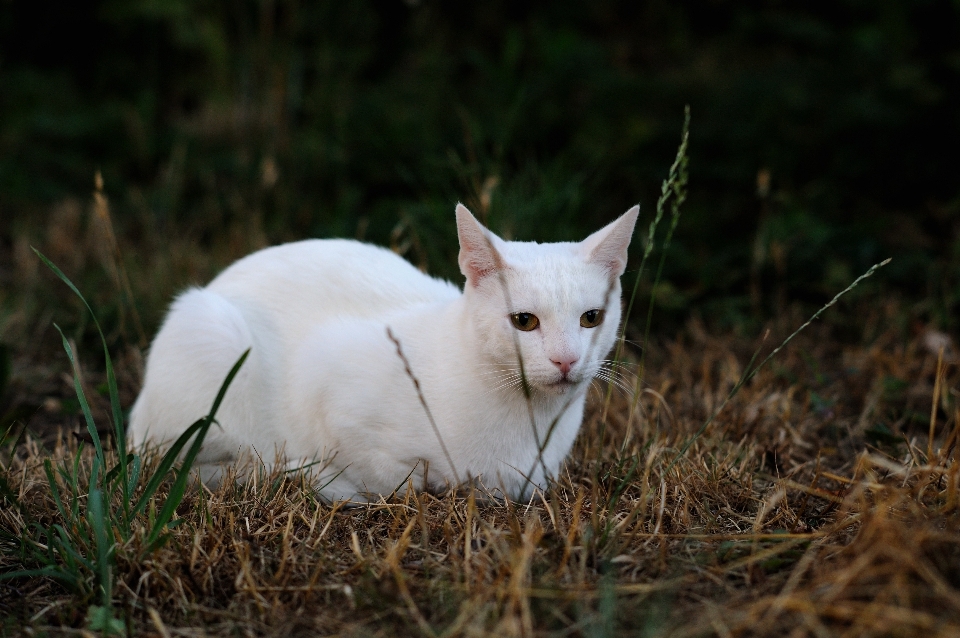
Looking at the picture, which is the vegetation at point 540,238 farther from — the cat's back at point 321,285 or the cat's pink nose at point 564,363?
the cat's back at point 321,285

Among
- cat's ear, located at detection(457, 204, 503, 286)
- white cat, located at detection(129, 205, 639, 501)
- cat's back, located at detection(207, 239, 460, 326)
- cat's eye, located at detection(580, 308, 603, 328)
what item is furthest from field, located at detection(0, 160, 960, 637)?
cat's back, located at detection(207, 239, 460, 326)

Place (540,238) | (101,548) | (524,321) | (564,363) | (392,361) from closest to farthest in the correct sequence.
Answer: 1. (101,548)
2. (564,363)
3. (524,321)
4. (392,361)
5. (540,238)

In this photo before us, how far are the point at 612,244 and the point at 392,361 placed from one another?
28.9 inches

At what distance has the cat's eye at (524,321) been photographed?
2.20m

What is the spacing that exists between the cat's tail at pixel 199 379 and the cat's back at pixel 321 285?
0.14 m

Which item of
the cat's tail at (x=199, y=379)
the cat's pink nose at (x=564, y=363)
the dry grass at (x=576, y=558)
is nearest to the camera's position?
the dry grass at (x=576, y=558)

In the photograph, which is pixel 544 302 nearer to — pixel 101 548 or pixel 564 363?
pixel 564 363

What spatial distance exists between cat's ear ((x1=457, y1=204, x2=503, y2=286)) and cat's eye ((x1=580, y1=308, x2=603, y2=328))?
0.90 ft

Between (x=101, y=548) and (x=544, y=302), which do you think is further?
(x=544, y=302)

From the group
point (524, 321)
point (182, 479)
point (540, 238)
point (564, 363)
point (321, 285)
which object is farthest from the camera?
point (540, 238)

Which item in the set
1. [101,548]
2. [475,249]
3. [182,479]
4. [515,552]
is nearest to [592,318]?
[475,249]

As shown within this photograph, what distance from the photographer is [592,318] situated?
2285 millimetres

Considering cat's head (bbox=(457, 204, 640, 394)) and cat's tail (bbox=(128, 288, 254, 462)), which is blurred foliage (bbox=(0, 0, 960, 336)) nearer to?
cat's head (bbox=(457, 204, 640, 394))

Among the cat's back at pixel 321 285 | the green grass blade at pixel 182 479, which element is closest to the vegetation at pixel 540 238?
the green grass blade at pixel 182 479
